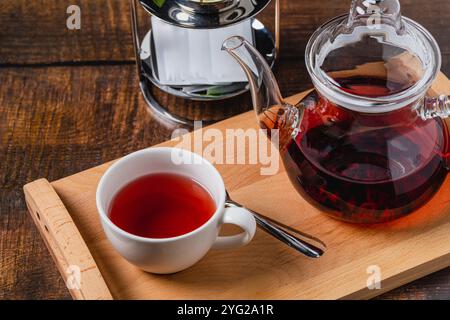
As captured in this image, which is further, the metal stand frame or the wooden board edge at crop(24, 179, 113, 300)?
the metal stand frame

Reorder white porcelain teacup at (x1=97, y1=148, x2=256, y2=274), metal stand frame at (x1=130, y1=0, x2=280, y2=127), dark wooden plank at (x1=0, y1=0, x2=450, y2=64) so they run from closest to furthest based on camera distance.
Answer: white porcelain teacup at (x1=97, y1=148, x2=256, y2=274), metal stand frame at (x1=130, y1=0, x2=280, y2=127), dark wooden plank at (x1=0, y1=0, x2=450, y2=64)

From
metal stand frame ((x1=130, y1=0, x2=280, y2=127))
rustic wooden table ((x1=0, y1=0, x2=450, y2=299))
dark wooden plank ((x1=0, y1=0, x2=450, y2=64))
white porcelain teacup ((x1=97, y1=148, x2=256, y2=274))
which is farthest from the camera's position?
dark wooden plank ((x1=0, y1=0, x2=450, y2=64))

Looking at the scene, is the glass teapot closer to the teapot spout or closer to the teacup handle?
the teapot spout

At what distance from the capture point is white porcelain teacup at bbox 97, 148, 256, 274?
3.21ft

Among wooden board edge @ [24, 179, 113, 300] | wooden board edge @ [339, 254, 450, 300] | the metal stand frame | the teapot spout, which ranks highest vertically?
the teapot spout

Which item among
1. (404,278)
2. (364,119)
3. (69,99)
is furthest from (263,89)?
(69,99)

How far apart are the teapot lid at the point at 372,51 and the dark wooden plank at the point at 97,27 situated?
0.35 meters

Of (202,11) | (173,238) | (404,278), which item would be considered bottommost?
(404,278)

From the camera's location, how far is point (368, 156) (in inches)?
40.9

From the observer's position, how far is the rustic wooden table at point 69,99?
1.15 meters

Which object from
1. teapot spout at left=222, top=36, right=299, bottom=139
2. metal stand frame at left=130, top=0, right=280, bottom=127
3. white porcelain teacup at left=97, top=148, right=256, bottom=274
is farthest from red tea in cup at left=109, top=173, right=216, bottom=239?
metal stand frame at left=130, top=0, right=280, bottom=127

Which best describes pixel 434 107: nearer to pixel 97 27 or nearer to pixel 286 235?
pixel 286 235

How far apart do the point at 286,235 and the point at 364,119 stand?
0.18 metres
